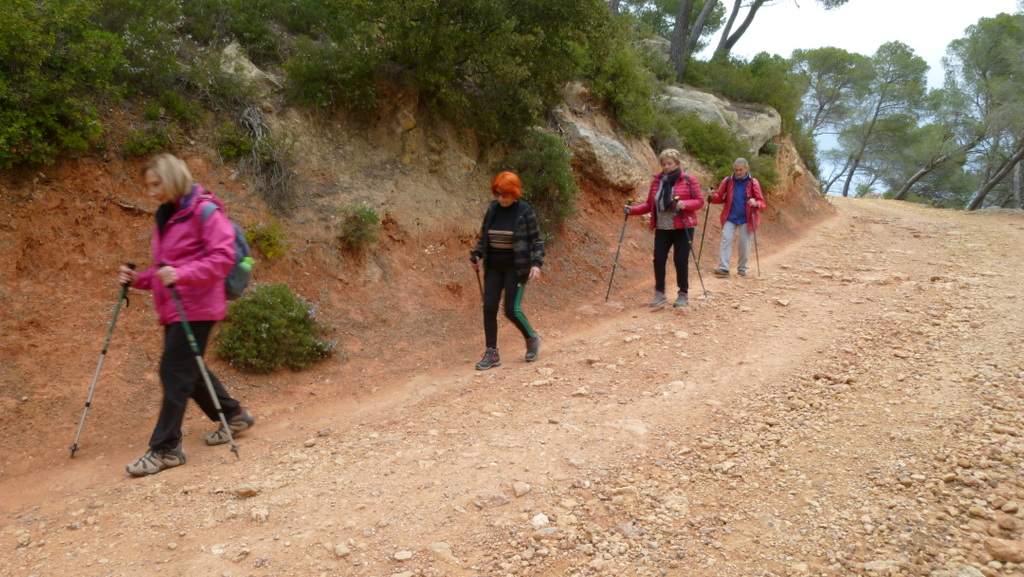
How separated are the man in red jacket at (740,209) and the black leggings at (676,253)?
81.5 inches

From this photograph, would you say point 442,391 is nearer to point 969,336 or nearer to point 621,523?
point 621,523

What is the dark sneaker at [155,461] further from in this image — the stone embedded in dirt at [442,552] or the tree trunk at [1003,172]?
the tree trunk at [1003,172]

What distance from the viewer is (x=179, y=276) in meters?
3.74

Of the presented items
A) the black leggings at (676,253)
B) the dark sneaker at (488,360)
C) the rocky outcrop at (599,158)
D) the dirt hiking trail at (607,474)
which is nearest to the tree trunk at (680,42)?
the rocky outcrop at (599,158)

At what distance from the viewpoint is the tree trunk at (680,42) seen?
18312mm

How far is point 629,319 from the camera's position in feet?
25.1

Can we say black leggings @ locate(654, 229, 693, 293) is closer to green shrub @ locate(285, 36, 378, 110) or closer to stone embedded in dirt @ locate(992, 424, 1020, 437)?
stone embedded in dirt @ locate(992, 424, 1020, 437)

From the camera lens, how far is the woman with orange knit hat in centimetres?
587

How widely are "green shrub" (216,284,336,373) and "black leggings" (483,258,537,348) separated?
177 cm

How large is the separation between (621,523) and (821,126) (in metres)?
38.5

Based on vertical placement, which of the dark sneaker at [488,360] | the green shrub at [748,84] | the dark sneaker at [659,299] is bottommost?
the dark sneaker at [488,360]

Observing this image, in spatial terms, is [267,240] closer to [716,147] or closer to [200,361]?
[200,361]

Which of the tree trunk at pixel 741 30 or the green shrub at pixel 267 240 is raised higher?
the tree trunk at pixel 741 30

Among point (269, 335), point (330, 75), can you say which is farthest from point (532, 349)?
point (330, 75)
